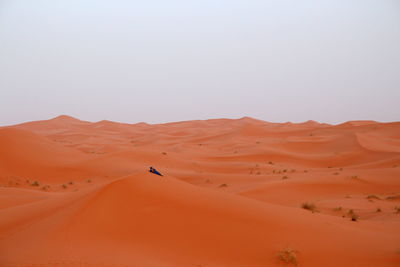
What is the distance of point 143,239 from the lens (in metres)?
4.98

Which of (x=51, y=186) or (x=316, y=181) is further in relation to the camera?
(x=51, y=186)

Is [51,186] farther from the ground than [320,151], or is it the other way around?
[320,151]

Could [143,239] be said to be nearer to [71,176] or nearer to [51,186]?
[51,186]

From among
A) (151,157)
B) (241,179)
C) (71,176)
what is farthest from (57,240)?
(151,157)

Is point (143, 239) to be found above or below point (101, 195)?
below

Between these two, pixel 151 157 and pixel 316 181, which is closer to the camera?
pixel 316 181

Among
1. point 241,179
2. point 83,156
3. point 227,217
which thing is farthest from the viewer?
point 83,156

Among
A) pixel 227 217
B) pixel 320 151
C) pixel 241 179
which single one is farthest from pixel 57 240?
pixel 320 151

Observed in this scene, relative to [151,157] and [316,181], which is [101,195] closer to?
[316,181]

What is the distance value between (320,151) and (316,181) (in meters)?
12.5

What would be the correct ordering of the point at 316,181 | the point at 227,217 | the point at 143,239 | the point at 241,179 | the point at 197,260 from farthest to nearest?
the point at 241,179, the point at 316,181, the point at 227,217, the point at 143,239, the point at 197,260

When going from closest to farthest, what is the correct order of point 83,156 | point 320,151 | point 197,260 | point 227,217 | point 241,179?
point 197,260, point 227,217, point 241,179, point 83,156, point 320,151

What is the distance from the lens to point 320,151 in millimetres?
24281

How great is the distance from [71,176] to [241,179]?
847 cm
